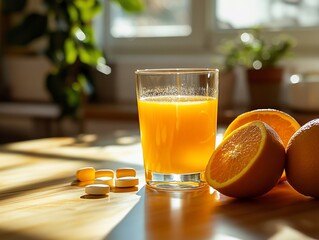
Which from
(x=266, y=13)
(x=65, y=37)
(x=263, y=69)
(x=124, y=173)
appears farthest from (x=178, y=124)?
(x=266, y=13)

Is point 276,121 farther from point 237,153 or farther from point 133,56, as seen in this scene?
point 133,56

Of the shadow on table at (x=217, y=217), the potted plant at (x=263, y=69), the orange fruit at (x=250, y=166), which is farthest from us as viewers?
the potted plant at (x=263, y=69)

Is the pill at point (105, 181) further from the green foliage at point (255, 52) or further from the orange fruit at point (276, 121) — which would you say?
the green foliage at point (255, 52)

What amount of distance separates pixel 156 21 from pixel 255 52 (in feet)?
2.64

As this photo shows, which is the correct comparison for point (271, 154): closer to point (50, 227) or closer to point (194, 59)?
point (50, 227)

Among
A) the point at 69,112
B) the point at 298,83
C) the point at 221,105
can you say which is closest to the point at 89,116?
the point at 69,112

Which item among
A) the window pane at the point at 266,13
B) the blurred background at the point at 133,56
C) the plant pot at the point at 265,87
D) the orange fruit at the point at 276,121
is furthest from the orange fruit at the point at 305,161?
the window pane at the point at 266,13

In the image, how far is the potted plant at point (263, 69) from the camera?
90.0 inches

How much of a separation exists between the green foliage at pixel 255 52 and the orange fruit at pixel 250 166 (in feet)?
5.18

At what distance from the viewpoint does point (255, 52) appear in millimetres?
2330

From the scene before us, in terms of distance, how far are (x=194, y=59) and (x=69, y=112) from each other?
647mm

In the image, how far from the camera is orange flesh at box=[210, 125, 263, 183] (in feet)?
2.36

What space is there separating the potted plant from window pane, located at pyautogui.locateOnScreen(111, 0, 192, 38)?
0.59 m

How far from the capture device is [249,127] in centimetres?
76
